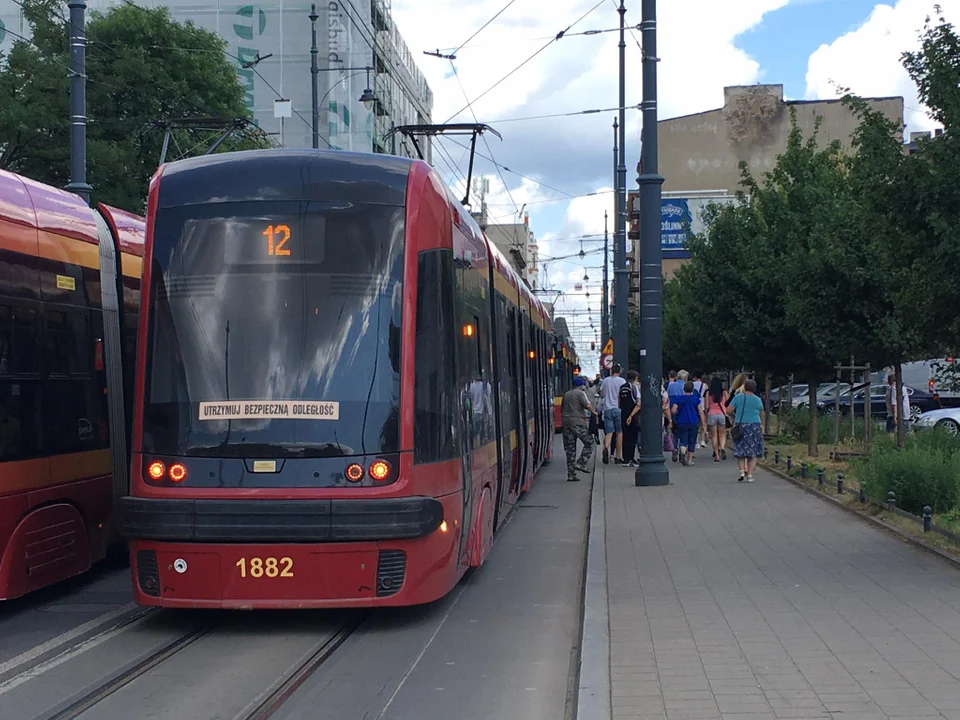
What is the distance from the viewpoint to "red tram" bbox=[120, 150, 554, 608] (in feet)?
27.6

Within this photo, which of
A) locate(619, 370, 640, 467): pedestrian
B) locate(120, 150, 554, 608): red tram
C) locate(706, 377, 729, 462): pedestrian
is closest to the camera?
locate(120, 150, 554, 608): red tram

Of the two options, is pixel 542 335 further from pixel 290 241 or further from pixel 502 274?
pixel 290 241

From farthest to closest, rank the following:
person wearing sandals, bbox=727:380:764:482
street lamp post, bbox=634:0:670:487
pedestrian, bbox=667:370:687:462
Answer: pedestrian, bbox=667:370:687:462 → person wearing sandals, bbox=727:380:764:482 → street lamp post, bbox=634:0:670:487

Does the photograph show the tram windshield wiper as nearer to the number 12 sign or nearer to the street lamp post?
the number 12 sign

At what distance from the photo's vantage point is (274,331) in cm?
869

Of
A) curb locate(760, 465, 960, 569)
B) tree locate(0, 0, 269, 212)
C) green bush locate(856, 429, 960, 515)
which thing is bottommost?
curb locate(760, 465, 960, 569)

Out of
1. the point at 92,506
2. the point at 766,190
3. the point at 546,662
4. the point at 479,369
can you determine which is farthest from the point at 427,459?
the point at 766,190

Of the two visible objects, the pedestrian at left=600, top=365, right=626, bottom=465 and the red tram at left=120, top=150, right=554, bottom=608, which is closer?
the red tram at left=120, top=150, right=554, bottom=608

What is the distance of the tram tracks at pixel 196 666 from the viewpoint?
6.75 metres

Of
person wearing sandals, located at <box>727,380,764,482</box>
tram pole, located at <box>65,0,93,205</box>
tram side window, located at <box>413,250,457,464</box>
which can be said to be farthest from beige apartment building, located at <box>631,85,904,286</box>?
tram side window, located at <box>413,250,457,464</box>

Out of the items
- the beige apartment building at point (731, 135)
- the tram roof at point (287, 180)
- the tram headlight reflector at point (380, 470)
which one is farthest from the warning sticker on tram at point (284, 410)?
the beige apartment building at point (731, 135)

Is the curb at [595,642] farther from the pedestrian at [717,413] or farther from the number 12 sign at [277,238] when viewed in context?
the pedestrian at [717,413]

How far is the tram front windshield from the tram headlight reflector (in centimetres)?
8

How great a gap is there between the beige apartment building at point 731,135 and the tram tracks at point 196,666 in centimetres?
6173
